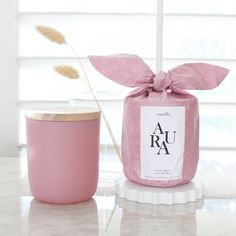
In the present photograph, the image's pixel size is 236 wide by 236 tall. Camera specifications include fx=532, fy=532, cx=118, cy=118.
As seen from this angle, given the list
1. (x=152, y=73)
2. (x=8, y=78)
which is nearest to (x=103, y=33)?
(x=8, y=78)

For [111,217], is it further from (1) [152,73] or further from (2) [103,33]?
(2) [103,33]

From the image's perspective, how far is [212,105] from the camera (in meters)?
2.03

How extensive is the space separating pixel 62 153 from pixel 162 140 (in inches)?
6.1

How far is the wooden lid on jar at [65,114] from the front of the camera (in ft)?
2.51

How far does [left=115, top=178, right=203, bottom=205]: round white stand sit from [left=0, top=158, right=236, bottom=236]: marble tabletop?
0.01m

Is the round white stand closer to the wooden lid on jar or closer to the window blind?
the wooden lid on jar

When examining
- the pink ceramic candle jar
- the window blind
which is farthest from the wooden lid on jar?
the window blind

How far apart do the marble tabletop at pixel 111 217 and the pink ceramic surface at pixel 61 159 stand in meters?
0.02

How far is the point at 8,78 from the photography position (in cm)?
190

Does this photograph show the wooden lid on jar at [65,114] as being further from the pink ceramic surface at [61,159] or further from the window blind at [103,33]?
the window blind at [103,33]

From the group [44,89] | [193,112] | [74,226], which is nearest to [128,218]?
[74,226]

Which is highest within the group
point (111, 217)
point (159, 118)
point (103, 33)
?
point (103, 33)

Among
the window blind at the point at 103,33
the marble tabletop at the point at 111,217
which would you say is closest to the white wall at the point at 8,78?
the window blind at the point at 103,33

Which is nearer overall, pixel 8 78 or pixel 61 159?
pixel 61 159
